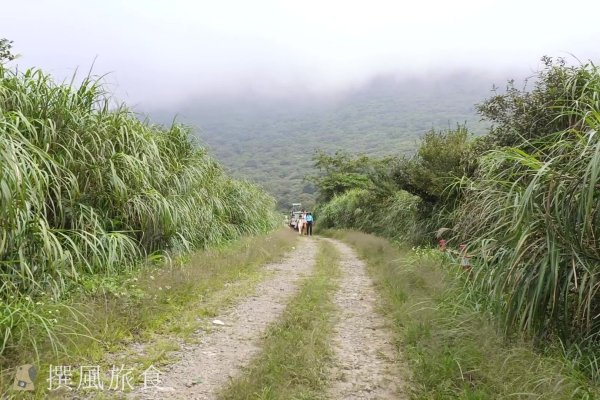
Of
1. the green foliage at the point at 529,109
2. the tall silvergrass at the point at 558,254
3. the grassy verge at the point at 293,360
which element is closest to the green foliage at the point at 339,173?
the green foliage at the point at 529,109

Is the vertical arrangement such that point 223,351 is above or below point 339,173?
above

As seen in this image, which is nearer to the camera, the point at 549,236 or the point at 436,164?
the point at 549,236

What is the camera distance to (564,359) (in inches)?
123

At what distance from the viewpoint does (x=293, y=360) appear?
3617 millimetres

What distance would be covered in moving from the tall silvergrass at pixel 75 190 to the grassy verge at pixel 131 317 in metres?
0.25

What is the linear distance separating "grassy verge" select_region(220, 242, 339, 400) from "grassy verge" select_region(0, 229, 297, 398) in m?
0.88

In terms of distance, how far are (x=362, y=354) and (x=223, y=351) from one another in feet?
4.35

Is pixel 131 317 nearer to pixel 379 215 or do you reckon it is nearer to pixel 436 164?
pixel 436 164

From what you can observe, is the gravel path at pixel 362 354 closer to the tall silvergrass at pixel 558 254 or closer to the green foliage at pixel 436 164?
the tall silvergrass at pixel 558 254

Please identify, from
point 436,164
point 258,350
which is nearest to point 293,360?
point 258,350

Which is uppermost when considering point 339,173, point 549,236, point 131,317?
point 549,236

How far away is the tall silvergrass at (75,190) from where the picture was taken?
3715 mm

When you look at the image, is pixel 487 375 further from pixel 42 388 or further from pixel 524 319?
pixel 42 388

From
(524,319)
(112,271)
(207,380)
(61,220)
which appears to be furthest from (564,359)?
(61,220)
